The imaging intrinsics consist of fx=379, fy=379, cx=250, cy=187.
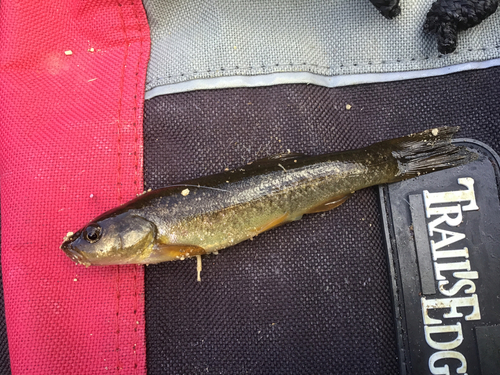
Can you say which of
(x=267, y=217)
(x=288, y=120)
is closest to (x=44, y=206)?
(x=267, y=217)

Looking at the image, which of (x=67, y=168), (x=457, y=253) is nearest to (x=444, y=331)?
(x=457, y=253)

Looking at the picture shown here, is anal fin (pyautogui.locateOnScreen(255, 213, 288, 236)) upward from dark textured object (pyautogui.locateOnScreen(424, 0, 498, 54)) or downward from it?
downward

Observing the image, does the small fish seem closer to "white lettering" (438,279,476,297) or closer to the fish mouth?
the fish mouth

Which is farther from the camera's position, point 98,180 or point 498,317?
point 98,180

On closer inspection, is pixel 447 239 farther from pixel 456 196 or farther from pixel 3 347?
pixel 3 347

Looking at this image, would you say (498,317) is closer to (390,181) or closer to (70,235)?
(390,181)

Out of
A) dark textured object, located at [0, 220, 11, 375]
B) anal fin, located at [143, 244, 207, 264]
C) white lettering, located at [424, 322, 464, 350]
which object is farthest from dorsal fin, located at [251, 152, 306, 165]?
dark textured object, located at [0, 220, 11, 375]
